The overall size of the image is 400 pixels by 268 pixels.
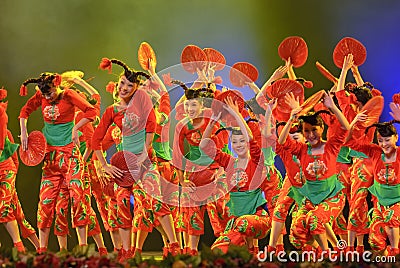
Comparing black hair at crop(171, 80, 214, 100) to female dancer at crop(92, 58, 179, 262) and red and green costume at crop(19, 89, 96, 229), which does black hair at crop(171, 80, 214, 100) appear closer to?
female dancer at crop(92, 58, 179, 262)

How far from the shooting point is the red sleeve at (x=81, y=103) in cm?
490

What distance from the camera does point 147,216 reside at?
4.82 metres

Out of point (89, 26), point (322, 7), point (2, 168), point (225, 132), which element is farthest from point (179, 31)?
point (2, 168)

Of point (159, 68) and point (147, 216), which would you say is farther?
point (159, 68)

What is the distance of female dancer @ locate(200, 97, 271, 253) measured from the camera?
432 cm

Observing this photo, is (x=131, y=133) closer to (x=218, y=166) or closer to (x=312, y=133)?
(x=218, y=166)

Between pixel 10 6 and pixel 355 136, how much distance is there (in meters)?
3.49

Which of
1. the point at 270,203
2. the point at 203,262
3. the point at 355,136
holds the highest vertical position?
the point at 355,136

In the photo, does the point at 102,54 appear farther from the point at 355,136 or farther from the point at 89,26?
the point at 355,136

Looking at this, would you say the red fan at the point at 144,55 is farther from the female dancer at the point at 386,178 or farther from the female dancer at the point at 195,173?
the female dancer at the point at 386,178

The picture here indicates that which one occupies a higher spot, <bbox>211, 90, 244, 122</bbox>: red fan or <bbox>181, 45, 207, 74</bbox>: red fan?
<bbox>181, 45, 207, 74</bbox>: red fan

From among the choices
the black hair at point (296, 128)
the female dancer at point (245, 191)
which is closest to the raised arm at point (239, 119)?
the female dancer at point (245, 191)

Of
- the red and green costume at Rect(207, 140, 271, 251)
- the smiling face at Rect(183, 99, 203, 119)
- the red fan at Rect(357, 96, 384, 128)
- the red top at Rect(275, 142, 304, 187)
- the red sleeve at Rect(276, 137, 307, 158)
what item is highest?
the smiling face at Rect(183, 99, 203, 119)

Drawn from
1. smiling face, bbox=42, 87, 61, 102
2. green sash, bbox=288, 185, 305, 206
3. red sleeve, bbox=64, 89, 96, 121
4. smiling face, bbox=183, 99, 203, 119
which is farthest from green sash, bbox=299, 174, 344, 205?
smiling face, bbox=42, 87, 61, 102
